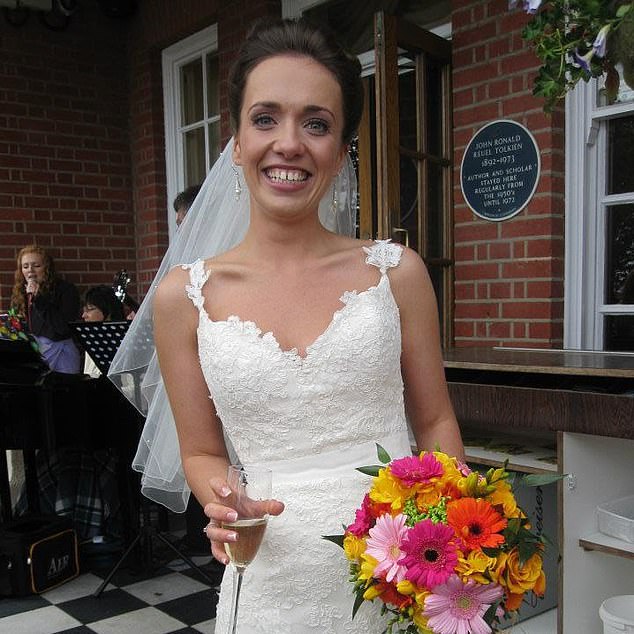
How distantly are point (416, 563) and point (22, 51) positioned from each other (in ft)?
18.8

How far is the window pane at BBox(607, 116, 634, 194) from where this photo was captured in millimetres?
3242

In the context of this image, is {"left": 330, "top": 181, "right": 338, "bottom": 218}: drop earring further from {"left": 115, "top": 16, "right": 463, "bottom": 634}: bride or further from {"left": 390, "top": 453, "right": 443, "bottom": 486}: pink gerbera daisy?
{"left": 390, "top": 453, "right": 443, "bottom": 486}: pink gerbera daisy

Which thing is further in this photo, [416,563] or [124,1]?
[124,1]

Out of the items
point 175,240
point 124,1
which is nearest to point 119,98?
point 124,1

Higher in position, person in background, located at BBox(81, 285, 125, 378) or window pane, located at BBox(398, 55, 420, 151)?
window pane, located at BBox(398, 55, 420, 151)

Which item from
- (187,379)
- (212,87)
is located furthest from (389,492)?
(212,87)

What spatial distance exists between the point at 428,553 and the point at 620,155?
2779 millimetres

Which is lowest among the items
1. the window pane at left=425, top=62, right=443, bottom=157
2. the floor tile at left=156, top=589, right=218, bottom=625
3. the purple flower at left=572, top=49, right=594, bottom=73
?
the floor tile at left=156, top=589, right=218, bottom=625

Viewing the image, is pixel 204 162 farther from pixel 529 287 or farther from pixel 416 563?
pixel 416 563

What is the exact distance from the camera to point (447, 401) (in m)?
1.50

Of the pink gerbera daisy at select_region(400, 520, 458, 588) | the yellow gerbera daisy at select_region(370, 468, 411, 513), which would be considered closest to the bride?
the yellow gerbera daisy at select_region(370, 468, 411, 513)

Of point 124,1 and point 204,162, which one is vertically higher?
point 124,1

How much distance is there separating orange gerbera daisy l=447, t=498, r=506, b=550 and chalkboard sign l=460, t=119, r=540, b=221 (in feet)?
8.27

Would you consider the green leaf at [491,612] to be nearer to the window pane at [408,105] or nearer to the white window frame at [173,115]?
the window pane at [408,105]
